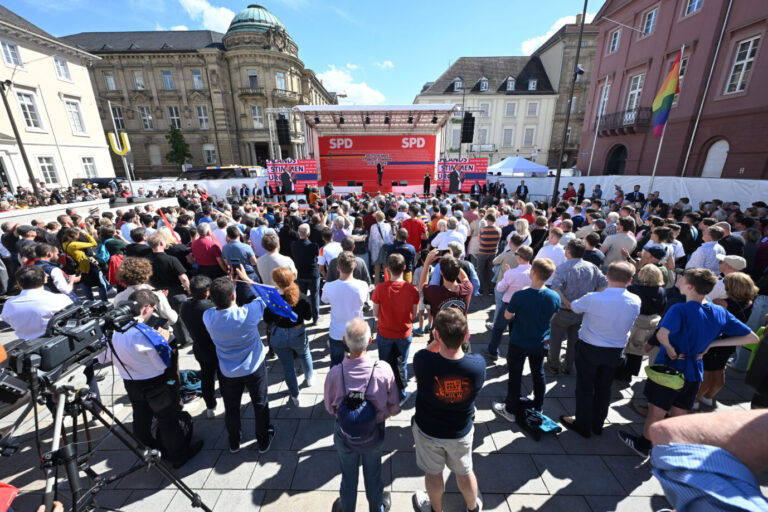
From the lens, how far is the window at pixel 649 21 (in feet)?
57.4

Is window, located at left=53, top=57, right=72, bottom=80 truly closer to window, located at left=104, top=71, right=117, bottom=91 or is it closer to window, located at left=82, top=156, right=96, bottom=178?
window, located at left=82, top=156, right=96, bottom=178

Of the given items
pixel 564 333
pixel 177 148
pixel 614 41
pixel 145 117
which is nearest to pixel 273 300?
pixel 564 333

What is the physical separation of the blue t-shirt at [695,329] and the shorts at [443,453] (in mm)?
2185

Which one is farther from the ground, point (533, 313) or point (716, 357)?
point (533, 313)

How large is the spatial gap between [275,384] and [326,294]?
5.73 ft

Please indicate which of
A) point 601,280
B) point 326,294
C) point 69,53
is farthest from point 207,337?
point 69,53

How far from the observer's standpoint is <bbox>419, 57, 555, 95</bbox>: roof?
3600 cm

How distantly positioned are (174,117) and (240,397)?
44.5 m

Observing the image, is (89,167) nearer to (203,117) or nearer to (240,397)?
(203,117)

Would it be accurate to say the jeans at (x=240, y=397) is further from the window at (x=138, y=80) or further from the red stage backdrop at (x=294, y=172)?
the window at (x=138, y=80)

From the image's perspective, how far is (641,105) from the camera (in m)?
18.3

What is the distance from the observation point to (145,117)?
35875 mm

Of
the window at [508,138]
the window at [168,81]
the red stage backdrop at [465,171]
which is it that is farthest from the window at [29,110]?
the window at [508,138]

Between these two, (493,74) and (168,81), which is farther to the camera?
(493,74)
